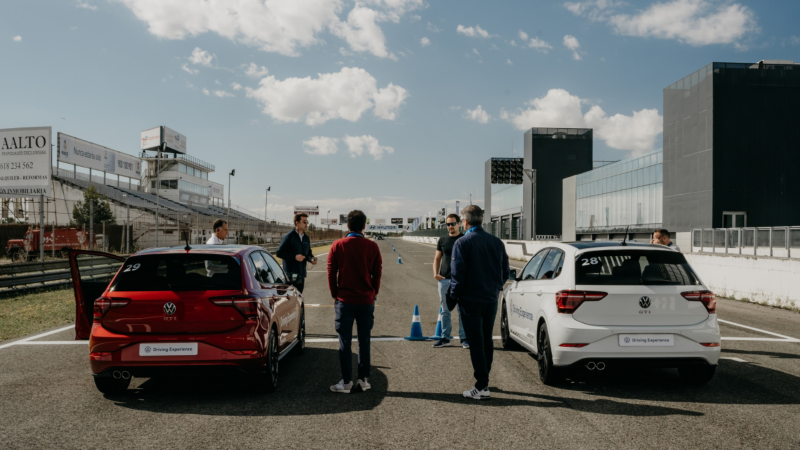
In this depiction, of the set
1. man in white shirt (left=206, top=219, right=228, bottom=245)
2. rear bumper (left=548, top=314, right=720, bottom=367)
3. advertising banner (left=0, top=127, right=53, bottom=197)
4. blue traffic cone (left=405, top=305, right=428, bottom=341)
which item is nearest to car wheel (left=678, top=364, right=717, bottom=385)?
rear bumper (left=548, top=314, right=720, bottom=367)

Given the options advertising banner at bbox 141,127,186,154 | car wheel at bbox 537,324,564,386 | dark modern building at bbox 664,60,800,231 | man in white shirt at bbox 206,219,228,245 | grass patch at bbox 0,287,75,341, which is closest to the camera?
car wheel at bbox 537,324,564,386

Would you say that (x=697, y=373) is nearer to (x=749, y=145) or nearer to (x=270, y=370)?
(x=270, y=370)

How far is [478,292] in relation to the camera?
5.58 metres

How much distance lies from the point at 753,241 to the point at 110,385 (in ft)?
57.7

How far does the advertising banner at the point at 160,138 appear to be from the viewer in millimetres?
91562

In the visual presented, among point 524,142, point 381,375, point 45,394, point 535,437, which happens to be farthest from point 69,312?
point 524,142

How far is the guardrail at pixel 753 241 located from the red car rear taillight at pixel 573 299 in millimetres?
11275

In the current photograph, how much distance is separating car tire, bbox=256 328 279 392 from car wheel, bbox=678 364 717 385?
13.2ft

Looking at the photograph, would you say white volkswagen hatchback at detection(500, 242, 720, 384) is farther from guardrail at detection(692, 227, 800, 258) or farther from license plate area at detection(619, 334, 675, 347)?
guardrail at detection(692, 227, 800, 258)

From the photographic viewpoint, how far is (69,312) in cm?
1174

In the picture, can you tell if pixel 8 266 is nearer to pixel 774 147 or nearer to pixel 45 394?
pixel 45 394

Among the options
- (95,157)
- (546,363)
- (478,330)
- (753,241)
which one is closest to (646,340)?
(546,363)

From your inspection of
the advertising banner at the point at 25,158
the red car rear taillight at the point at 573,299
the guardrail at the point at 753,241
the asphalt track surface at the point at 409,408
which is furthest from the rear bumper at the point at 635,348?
the advertising banner at the point at 25,158

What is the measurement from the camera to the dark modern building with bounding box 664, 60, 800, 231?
3550cm
